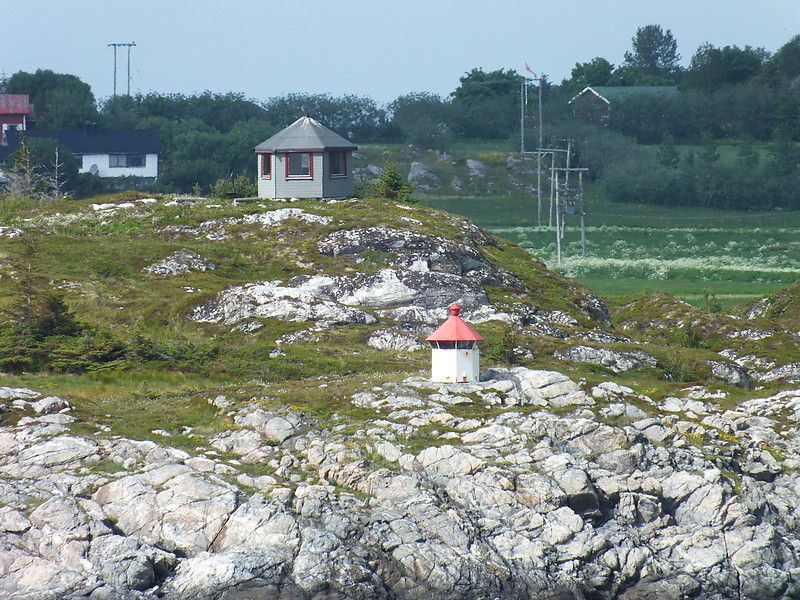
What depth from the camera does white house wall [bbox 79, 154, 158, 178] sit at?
15700 centimetres

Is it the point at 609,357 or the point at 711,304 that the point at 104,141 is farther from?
the point at 609,357

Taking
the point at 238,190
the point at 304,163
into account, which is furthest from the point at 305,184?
the point at 238,190

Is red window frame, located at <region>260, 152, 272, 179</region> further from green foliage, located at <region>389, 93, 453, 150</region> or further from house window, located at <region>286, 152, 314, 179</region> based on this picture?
green foliage, located at <region>389, 93, 453, 150</region>

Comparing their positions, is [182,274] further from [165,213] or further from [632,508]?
[632,508]

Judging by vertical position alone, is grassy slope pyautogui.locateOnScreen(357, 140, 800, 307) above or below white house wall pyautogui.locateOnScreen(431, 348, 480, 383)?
above

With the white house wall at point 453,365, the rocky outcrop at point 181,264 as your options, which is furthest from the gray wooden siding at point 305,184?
the white house wall at point 453,365

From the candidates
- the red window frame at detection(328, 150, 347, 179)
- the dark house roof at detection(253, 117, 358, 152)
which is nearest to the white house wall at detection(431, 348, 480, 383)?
the dark house roof at detection(253, 117, 358, 152)

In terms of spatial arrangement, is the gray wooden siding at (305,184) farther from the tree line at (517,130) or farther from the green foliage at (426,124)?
the green foliage at (426,124)

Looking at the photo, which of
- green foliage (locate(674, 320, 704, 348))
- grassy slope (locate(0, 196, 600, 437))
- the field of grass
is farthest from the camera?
the field of grass

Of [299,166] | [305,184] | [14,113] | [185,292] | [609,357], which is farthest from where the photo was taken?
[14,113]

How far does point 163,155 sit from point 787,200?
8171 cm

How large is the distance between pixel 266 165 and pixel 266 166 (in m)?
0.09

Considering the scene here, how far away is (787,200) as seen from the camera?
164000 mm

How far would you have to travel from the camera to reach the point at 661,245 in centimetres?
13425
